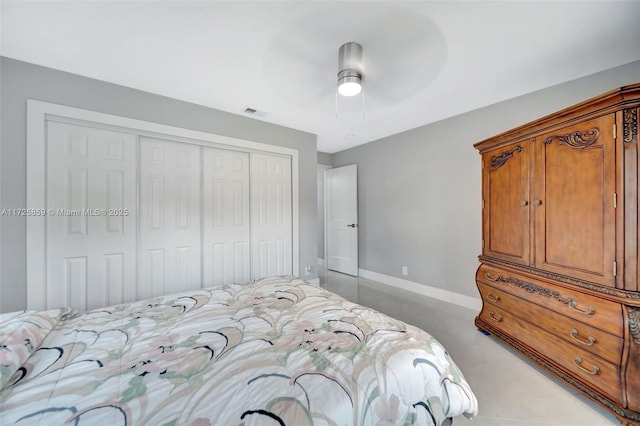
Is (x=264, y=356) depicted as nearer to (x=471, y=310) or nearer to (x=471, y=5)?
(x=471, y=5)

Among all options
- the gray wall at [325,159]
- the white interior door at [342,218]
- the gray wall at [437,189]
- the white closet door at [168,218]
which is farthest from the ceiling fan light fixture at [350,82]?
the gray wall at [325,159]

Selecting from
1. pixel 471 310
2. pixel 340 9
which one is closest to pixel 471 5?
pixel 340 9

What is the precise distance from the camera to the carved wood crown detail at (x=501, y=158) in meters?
2.11

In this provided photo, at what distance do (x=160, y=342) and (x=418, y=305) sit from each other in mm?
2878

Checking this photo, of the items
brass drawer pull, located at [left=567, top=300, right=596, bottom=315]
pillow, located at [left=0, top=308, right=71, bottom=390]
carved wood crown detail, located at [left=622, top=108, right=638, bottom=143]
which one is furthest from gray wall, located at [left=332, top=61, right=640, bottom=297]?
pillow, located at [left=0, top=308, right=71, bottom=390]

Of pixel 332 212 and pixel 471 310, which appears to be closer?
pixel 471 310

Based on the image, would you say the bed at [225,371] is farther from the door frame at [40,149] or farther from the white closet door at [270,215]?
the white closet door at [270,215]

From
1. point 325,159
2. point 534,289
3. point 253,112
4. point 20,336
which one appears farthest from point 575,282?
point 325,159

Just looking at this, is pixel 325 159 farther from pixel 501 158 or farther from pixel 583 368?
pixel 583 368

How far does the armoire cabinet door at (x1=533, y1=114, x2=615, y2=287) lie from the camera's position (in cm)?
150

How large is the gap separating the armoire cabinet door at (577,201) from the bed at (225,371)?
129 cm

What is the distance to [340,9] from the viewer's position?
1430 millimetres

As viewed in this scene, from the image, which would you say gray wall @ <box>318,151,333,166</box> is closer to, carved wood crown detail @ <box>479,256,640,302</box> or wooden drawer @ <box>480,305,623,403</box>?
carved wood crown detail @ <box>479,256,640,302</box>

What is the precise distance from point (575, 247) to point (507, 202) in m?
0.62
